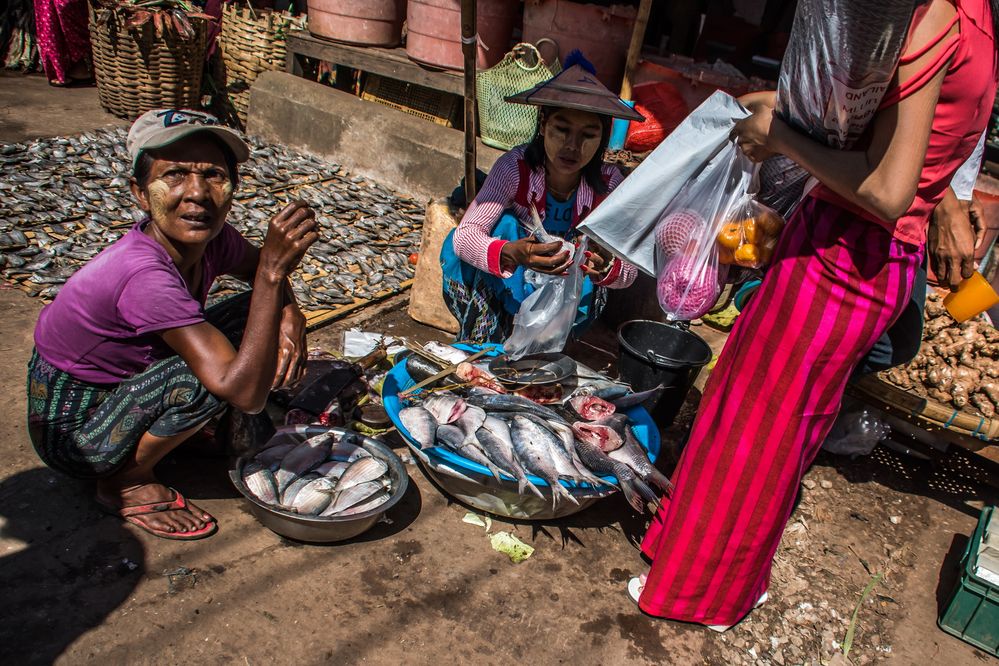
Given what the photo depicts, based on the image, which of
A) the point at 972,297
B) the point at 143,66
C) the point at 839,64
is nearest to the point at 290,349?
the point at 839,64

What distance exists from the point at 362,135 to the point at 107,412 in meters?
4.36

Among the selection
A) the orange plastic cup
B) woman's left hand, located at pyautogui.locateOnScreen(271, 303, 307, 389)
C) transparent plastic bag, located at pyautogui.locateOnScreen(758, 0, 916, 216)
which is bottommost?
woman's left hand, located at pyautogui.locateOnScreen(271, 303, 307, 389)

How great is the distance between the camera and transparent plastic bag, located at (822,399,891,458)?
3633 millimetres

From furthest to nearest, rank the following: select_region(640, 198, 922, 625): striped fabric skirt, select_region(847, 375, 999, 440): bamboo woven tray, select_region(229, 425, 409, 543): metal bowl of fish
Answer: select_region(847, 375, 999, 440): bamboo woven tray
select_region(229, 425, 409, 543): metal bowl of fish
select_region(640, 198, 922, 625): striped fabric skirt

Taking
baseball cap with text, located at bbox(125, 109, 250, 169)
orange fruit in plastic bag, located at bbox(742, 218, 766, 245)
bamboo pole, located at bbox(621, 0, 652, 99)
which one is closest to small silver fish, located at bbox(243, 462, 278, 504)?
baseball cap with text, located at bbox(125, 109, 250, 169)

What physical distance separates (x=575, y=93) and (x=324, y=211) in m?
2.90

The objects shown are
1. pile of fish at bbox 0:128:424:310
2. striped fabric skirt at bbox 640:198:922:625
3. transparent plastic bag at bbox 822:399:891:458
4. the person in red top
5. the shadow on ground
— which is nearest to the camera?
the person in red top

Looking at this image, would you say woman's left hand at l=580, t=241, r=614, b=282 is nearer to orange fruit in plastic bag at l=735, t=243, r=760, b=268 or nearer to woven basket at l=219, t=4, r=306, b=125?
orange fruit in plastic bag at l=735, t=243, r=760, b=268

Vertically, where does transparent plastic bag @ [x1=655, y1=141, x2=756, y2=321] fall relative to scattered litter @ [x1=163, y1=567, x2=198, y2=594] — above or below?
above

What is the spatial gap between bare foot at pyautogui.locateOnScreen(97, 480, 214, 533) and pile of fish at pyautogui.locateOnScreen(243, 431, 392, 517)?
25 centimetres

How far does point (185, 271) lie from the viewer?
8.32ft

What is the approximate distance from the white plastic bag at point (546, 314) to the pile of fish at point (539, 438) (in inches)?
14.3

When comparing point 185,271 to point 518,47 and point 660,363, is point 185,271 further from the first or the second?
point 518,47

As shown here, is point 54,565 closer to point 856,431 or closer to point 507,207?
point 507,207
